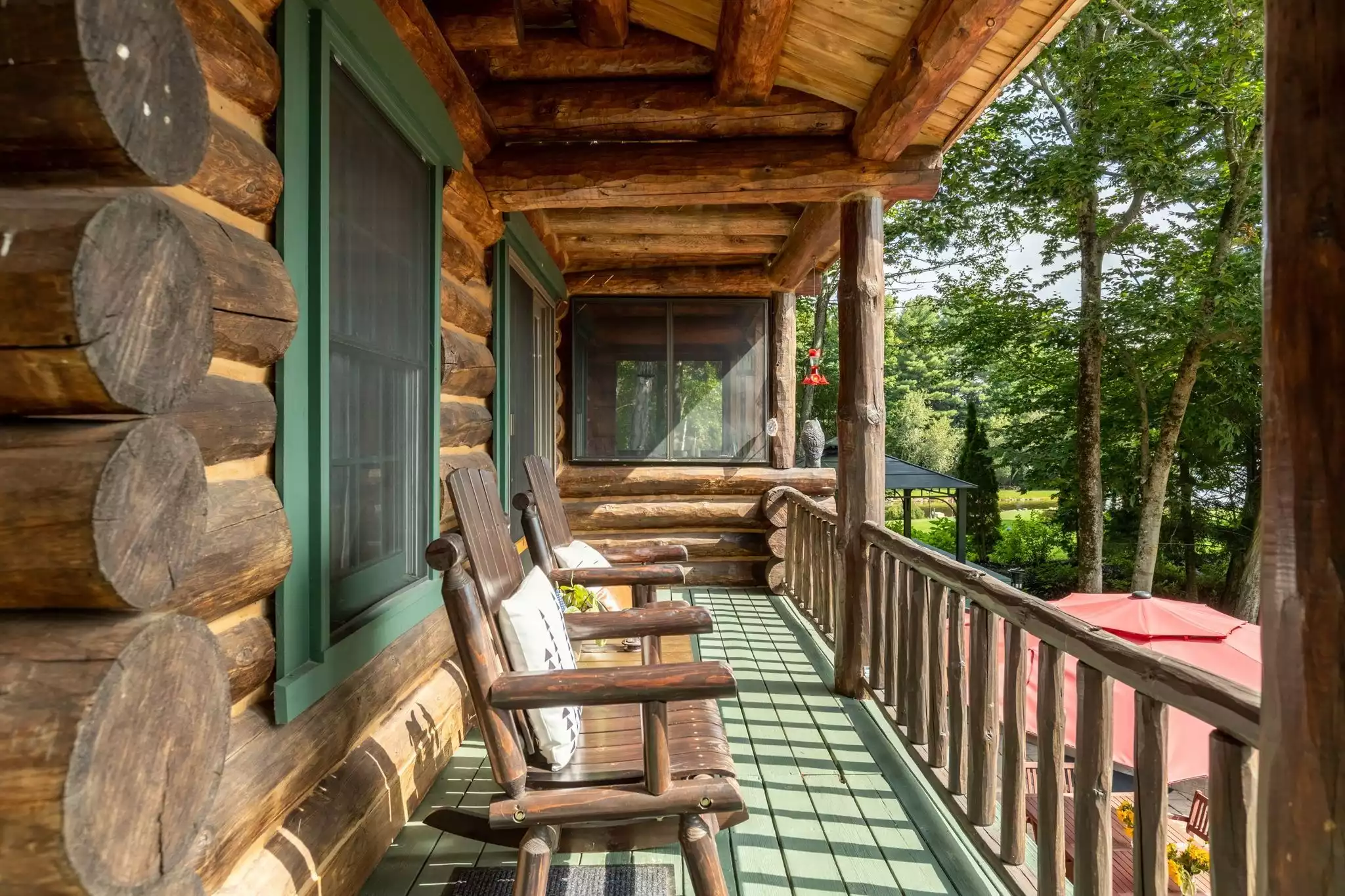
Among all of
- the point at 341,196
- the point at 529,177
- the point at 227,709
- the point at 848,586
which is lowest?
the point at 848,586

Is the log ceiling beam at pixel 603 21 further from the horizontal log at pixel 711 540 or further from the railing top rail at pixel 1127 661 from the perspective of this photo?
the horizontal log at pixel 711 540

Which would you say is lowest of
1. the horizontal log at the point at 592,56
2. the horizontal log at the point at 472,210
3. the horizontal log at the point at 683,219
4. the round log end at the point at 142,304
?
the round log end at the point at 142,304

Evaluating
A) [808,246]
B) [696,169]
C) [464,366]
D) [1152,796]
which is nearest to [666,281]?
[808,246]

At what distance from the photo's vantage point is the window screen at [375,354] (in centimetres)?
193

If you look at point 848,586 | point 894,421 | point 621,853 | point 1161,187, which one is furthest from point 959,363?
point 894,421

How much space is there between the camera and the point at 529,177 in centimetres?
331

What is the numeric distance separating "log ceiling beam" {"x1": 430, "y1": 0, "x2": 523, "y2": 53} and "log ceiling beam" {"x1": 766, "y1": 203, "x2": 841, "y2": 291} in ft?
6.19

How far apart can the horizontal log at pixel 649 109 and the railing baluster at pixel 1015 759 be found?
2244mm

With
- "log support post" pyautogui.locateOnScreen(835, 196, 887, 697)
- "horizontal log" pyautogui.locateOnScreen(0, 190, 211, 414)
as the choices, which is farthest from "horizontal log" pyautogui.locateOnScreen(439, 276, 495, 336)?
"horizontal log" pyautogui.locateOnScreen(0, 190, 211, 414)

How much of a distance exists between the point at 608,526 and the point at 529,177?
10.8ft

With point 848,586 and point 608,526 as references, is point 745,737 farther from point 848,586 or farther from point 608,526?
point 608,526

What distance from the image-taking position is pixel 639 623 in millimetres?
2225

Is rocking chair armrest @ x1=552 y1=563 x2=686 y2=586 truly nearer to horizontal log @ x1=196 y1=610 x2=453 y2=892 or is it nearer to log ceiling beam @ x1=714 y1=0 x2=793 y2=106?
horizontal log @ x1=196 y1=610 x2=453 y2=892

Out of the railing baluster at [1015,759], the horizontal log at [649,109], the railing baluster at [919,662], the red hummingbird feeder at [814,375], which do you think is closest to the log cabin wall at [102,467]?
the railing baluster at [1015,759]
